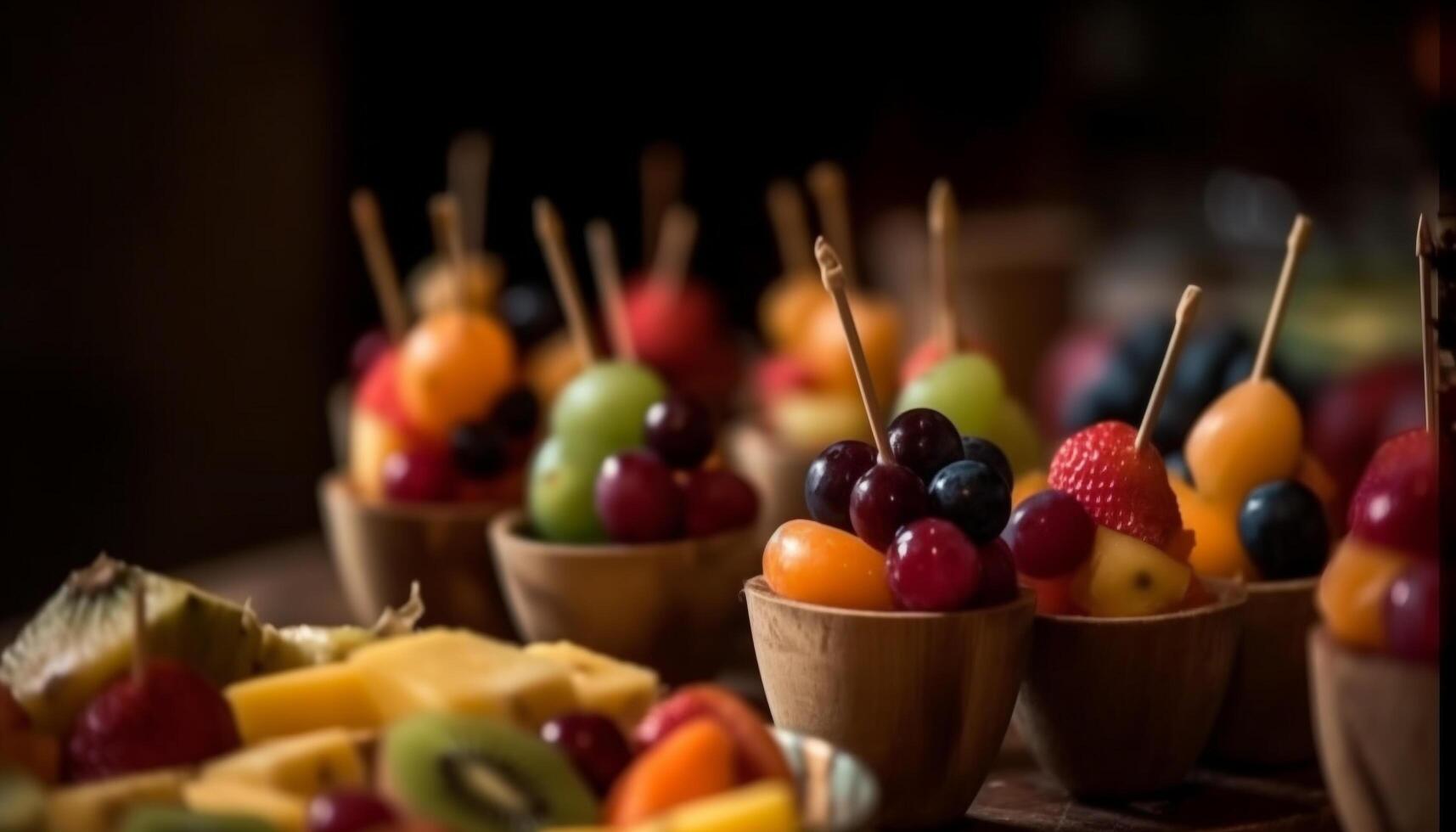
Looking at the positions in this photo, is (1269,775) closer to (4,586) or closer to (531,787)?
(531,787)

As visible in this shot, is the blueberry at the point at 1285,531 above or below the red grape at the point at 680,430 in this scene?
below

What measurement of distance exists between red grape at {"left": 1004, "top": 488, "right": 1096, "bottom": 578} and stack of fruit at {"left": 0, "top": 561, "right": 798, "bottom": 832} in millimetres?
250

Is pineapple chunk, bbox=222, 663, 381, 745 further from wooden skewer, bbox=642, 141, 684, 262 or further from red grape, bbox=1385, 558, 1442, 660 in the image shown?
wooden skewer, bbox=642, 141, 684, 262

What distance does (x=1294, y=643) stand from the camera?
1249mm

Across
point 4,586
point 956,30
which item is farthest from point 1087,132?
point 4,586

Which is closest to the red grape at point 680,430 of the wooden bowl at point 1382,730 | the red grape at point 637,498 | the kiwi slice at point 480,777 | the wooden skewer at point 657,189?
the red grape at point 637,498

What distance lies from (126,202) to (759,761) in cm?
248

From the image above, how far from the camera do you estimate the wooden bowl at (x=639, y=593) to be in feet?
4.68

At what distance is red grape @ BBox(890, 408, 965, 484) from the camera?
1096mm

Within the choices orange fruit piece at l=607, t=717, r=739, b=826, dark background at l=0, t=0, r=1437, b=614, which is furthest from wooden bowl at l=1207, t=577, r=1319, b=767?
dark background at l=0, t=0, r=1437, b=614

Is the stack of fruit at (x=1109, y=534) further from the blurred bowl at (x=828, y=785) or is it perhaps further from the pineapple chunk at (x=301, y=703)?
the pineapple chunk at (x=301, y=703)

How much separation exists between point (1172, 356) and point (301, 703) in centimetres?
55

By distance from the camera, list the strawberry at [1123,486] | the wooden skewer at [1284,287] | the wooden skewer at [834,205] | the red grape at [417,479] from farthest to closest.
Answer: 1. the wooden skewer at [834,205]
2. the red grape at [417,479]
3. the wooden skewer at [1284,287]
4. the strawberry at [1123,486]

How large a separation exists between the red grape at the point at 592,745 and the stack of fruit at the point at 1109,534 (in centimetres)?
31
